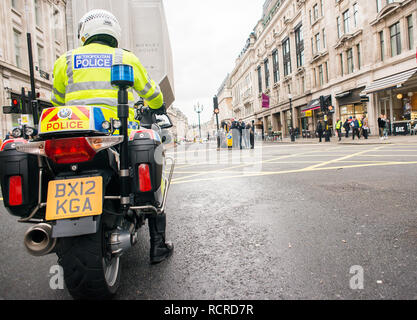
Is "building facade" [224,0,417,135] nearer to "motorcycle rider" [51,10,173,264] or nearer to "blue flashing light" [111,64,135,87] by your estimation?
"motorcycle rider" [51,10,173,264]

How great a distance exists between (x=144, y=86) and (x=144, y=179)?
0.87 meters

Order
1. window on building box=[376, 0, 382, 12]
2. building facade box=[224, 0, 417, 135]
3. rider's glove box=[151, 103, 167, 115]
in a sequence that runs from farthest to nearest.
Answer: window on building box=[376, 0, 382, 12], building facade box=[224, 0, 417, 135], rider's glove box=[151, 103, 167, 115]

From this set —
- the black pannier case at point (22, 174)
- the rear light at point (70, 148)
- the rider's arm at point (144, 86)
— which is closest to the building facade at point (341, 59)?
the rider's arm at point (144, 86)

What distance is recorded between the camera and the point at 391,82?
18.7 m

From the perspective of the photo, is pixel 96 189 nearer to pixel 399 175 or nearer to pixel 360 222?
pixel 360 222

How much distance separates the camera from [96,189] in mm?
1514

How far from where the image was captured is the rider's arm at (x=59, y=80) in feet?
6.62

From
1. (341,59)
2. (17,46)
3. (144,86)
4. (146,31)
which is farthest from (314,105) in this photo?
(144,86)

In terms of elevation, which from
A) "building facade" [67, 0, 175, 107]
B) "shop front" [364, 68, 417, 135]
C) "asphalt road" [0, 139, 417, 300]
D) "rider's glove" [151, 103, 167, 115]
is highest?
"building facade" [67, 0, 175, 107]

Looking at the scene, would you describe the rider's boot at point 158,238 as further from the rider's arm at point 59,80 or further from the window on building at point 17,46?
the window on building at point 17,46

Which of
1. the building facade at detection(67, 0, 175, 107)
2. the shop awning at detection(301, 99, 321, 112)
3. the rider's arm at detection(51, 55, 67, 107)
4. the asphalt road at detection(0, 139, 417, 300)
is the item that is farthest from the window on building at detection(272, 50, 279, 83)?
the rider's arm at detection(51, 55, 67, 107)

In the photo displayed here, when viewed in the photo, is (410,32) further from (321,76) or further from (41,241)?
(41,241)

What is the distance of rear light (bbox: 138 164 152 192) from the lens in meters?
1.64

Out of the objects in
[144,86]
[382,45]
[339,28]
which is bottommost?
[144,86]
